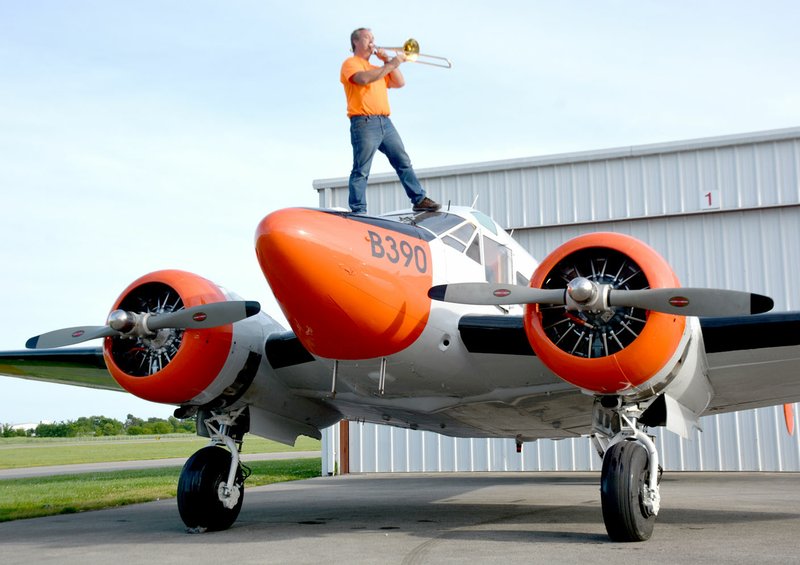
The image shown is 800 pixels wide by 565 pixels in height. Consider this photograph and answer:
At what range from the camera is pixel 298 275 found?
6926mm

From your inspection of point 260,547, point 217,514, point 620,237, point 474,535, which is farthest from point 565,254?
point 217,514

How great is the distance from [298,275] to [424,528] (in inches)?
137

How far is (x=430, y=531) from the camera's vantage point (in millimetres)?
8539

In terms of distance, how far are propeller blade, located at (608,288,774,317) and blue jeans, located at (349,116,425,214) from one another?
2.80 m

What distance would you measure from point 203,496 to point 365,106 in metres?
4.51

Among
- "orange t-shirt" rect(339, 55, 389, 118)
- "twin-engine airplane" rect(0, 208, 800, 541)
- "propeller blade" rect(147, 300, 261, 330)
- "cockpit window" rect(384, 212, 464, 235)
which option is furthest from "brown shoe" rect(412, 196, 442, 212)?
"propeller blade" rect(147, 300, 261, 330)

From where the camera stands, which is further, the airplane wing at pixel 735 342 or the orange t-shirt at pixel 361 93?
the orange t-shirt at pixel 361 93

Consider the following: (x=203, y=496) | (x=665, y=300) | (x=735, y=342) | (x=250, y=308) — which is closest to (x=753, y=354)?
(x=735, y=342)

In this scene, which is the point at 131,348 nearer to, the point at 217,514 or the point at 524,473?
the point at 217,514

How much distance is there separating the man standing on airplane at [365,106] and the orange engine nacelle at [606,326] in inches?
83.8

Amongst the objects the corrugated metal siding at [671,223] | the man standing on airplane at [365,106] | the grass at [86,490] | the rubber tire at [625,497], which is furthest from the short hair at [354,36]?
the corrugated metal siding at [671,223]

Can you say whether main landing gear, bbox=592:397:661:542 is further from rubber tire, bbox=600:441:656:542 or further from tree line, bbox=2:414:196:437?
tree line, bbox=2:414:196:437

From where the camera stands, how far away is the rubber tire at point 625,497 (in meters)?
7.23

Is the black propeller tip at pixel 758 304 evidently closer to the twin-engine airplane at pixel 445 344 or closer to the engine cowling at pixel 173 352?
the twin-engine airplane at pixel 445 344
